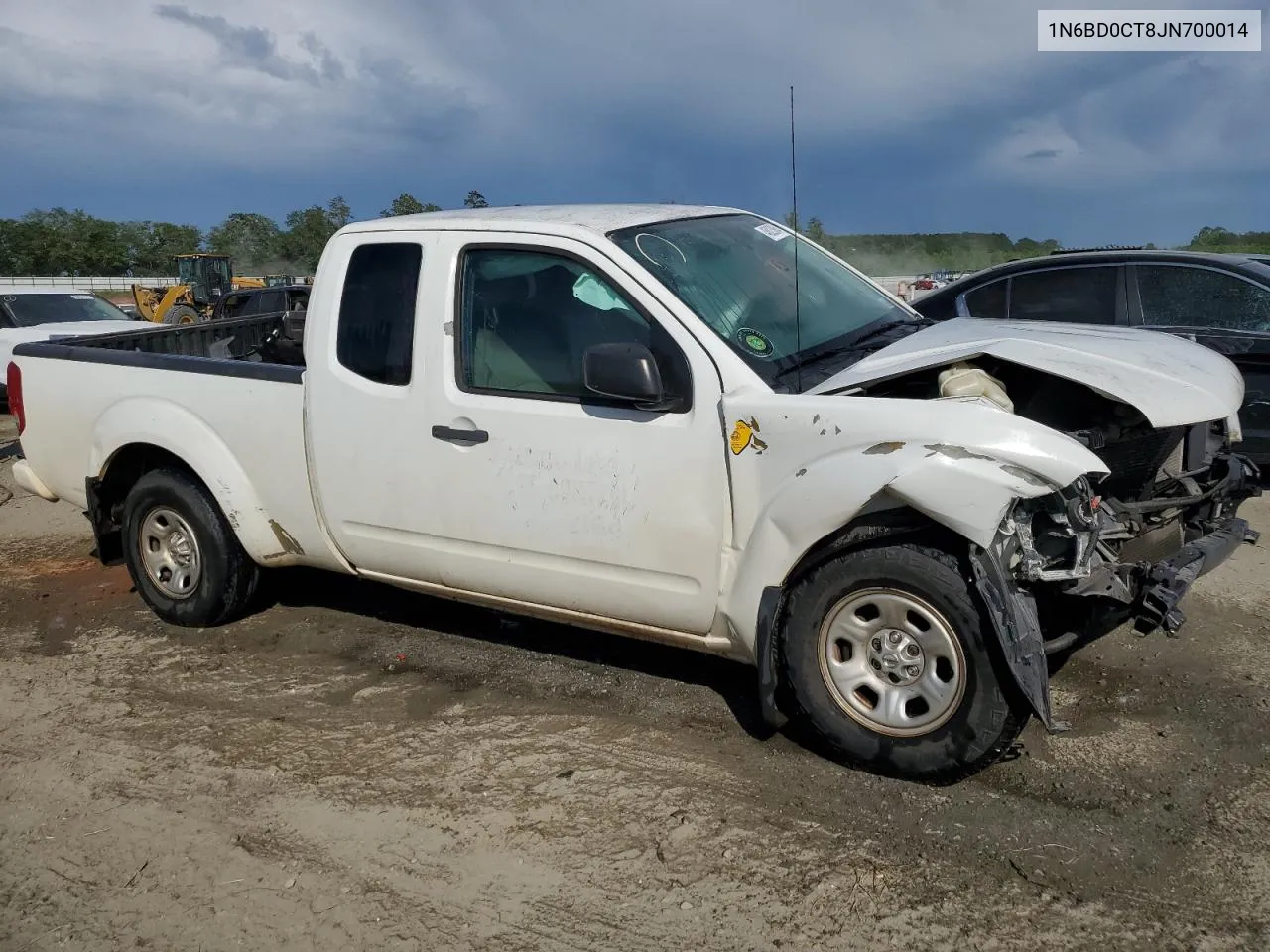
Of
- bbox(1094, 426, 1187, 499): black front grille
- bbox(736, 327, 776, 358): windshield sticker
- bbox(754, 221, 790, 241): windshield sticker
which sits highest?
bbox(754, 221, 790, 241): windshield sticker

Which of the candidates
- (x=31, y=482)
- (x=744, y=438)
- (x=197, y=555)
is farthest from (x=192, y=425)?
(x=744, y=438)

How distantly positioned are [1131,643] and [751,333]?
227cm

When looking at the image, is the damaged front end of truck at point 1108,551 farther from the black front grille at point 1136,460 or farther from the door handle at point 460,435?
the door handle at point 460,435

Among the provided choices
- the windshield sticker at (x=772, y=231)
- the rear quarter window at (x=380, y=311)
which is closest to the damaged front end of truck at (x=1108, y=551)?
the windshield sticker at (x=772, y=231)

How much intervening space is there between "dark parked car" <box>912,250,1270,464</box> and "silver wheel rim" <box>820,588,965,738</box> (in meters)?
3.33

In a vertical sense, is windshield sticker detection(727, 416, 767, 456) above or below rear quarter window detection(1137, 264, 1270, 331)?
below

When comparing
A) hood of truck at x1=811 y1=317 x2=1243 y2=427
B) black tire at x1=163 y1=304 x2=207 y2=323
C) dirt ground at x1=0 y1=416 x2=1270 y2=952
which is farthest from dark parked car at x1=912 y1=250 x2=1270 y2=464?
black tire at x1=163 y1=304 x2=207 y2=323

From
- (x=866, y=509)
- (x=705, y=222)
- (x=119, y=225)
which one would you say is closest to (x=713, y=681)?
(x=866, y=509)

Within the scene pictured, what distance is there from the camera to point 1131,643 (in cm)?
467

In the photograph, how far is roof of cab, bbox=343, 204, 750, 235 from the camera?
4.11m

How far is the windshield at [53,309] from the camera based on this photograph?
13.5m

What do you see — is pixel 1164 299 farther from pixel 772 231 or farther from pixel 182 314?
pixel 182 314

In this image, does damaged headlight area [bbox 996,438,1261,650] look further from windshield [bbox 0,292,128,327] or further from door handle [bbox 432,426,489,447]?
windshield [bbox 0,292,128,327]

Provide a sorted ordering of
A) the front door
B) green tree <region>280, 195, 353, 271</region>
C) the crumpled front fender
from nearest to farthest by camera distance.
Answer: the crumpled front fender
the front door
green tree <region>280, 195, 353, 271</region>
